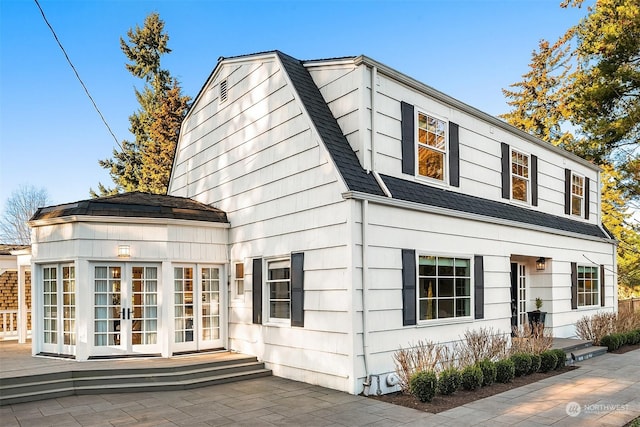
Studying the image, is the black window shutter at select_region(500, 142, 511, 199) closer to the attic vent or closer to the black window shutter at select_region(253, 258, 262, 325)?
the black window shutter at select_region(253, 258, 262, 325)

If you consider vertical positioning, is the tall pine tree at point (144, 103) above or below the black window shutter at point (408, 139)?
above

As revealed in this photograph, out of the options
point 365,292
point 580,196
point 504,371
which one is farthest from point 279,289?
point 580,196

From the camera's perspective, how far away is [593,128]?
16.8 meters

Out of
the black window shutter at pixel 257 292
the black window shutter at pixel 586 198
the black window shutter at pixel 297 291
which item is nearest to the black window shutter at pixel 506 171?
the black window shutter at pixel 586 198

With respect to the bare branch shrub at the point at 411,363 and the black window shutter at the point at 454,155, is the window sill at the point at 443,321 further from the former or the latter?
the black window shutter at the point at 454,155

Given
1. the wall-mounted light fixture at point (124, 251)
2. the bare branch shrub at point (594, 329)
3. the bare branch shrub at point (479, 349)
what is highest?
the wall-mounted light fixture at point (124, 251)

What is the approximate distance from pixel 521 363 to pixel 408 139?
14.6 ft

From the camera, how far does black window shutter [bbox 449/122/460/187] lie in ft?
29.8

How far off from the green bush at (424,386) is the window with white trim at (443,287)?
140 centimetres

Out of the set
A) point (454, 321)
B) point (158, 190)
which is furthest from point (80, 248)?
point (158, 190)

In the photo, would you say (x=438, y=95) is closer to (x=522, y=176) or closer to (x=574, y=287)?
(x=522, y=176)

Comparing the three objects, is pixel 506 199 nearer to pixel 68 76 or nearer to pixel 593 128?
pixel 593 128

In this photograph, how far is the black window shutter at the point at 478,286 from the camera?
8.75 metres

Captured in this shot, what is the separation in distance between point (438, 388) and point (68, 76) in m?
15.3
